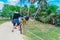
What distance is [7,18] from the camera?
32.4m

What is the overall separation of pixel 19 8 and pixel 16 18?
1693 cm

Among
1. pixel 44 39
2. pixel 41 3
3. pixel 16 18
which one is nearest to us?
pixel 44 39

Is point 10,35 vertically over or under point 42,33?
over

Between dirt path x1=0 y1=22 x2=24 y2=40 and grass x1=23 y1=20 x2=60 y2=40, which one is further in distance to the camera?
grass x1=23 y1=20 x2=60 y2=40

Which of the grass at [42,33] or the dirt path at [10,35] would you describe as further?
the grass at [42,33]

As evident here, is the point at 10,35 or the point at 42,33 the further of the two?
the point at 42,33

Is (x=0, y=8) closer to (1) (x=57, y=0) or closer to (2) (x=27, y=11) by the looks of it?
(2) (x=27, y=11)

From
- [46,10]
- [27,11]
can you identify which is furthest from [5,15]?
[46,10]

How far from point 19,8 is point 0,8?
3446 mm

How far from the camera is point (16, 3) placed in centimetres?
3919

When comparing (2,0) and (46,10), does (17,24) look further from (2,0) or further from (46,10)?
(2,0)

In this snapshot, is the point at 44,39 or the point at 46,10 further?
the point at 46,10

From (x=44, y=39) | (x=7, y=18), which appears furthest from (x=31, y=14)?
(x=44, y=39)

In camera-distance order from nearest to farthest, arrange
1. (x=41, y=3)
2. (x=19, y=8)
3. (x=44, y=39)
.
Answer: (x=44, y=39)
(x=41, y=3)
(x=19, y=8)
